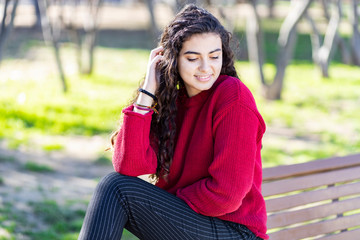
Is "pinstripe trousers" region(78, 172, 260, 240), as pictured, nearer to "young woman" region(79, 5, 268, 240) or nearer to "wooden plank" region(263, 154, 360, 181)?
"young woman" region(79, 5, 268, 240)

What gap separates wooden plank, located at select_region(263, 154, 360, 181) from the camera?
263cm

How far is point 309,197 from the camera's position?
2645 millimetres

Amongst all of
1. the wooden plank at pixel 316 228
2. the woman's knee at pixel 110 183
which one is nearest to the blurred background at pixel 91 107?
the woman's knee at pixel 110 183

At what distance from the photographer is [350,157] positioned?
293cm

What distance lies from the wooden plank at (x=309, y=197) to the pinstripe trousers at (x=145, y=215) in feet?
1.63

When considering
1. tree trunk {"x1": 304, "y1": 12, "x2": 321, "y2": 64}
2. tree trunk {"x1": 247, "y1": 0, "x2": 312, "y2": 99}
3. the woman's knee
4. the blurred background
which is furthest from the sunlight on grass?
the woman's knee

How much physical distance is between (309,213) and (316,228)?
86 mm

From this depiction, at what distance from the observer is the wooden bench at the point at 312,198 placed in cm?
256

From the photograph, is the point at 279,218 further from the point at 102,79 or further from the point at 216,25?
the point at 102,79

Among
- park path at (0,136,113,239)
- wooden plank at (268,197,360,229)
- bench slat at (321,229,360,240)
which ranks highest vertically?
wooden plank at (268,197,360,229)

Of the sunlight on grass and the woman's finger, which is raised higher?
the woman's finger

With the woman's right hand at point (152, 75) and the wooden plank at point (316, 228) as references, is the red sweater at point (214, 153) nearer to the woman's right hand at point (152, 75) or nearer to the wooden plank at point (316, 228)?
the woman's right hand at point (152, 75)

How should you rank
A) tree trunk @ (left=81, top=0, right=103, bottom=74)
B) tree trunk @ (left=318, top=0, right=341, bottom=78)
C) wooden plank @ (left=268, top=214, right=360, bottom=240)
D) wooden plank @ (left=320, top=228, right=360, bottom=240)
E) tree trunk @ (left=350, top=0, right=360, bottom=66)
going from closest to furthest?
wooden plank @ (left=268, top=214, right=360, bottom=240) → wooden plank @ (left=320, top=228, right=360, bottom=240) → tree trunk @ (left=350, top=0, right=360, bottom=66) → tree trunk @ (left=81, top=0, right=103, bottom=74) → tree trunk @ (left=318, top=0, right=341, bottom=78)

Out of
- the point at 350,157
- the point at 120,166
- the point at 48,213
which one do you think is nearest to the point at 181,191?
the point at 120,166
